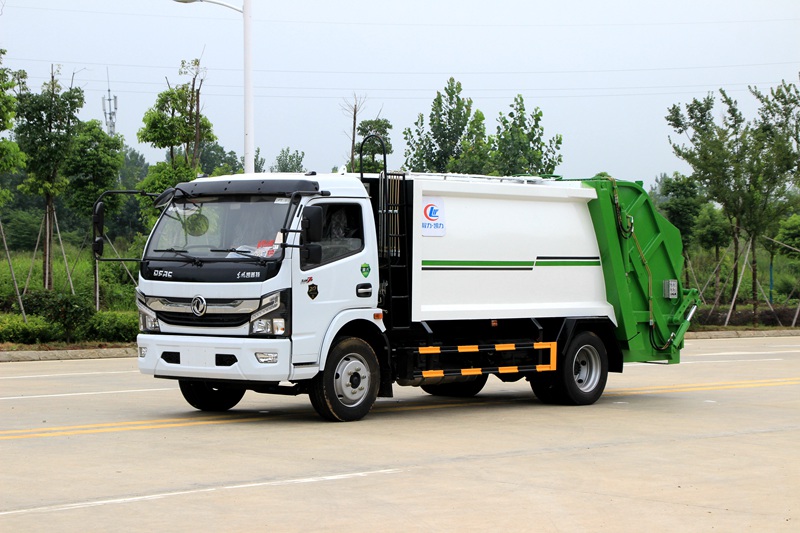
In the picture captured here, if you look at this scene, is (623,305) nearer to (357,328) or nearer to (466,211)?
(466,211)

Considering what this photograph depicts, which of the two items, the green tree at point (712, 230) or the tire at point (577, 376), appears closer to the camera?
the tire at point (577, 376)

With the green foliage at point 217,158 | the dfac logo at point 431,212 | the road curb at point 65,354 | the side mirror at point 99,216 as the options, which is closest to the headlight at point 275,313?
the side mirror at point 99,216

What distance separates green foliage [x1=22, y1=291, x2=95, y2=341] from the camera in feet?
77.8

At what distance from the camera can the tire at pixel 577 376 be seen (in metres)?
15.0

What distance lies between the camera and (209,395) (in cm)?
1374

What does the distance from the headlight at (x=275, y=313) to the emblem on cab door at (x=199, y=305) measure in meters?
0.60

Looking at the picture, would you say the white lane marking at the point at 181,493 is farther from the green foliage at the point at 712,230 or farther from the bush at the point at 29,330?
the green foliage at the point at 712,230

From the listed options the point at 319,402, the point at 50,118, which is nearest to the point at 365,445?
the point at 319,402

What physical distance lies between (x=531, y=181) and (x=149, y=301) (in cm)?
536

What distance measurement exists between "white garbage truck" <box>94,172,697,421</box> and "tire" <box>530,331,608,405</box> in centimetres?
3

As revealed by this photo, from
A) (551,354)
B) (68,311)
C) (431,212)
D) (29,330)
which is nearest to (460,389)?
(551,354)

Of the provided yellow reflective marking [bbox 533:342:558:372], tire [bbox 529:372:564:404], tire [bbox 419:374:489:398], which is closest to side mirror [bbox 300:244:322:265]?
yellow reflective marking [bbox 533:342:558:372]

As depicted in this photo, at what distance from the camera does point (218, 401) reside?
13.8 meters

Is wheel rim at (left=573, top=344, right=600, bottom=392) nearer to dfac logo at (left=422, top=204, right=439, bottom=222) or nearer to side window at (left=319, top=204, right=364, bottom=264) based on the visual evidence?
dfac logo at (left=422, top=204, right=439, bottom=222)
